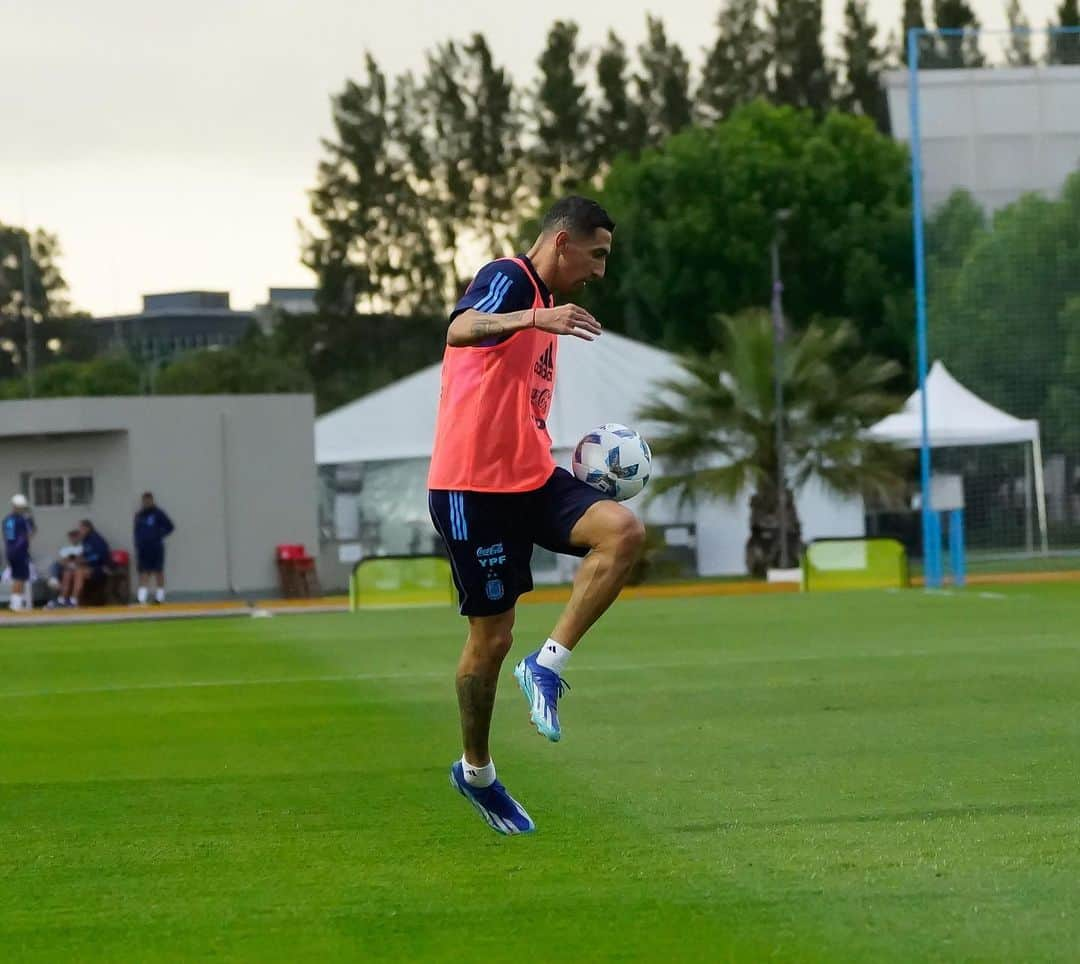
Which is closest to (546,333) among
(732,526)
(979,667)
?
(979,667)

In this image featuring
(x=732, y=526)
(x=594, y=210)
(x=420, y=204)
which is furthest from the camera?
(x=420, y=204)

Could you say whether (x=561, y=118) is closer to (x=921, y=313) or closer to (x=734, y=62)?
(x=734, y=62)

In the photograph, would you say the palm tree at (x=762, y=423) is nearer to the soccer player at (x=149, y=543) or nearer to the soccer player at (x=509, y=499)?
the soccer player at (x=149, y=543)

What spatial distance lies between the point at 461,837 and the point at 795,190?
6111 centimetres

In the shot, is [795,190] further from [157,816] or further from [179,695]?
[157,816]

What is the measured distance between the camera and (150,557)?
38.1 meters

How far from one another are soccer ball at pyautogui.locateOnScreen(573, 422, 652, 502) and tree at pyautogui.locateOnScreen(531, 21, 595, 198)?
71630 millimetres

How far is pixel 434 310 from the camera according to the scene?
81125 millimetres

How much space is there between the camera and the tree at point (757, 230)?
65.4 metres

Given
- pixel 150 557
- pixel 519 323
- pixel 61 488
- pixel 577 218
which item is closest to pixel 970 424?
pixel 150 557

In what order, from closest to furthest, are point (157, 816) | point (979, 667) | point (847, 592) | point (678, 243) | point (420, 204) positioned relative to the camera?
point (157, 816), point (979, 667), point (847, 592), point (678, 243), point (420, 204)

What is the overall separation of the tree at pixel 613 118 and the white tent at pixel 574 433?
112 feet

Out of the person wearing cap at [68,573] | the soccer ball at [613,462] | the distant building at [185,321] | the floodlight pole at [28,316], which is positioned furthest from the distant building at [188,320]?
the soccer ball at [613,462]

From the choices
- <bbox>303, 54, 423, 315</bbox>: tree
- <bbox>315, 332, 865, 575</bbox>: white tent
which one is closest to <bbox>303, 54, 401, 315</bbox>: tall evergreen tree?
<bbox>303, 54, 423, 315</bbox>: tree
